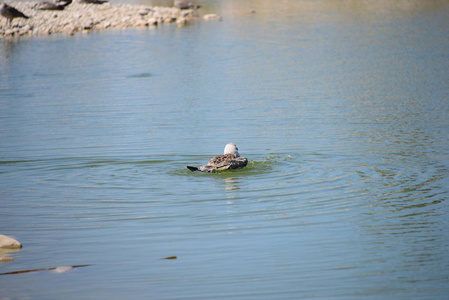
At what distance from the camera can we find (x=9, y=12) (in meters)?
41.7

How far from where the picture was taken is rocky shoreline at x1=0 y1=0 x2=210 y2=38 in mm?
42312

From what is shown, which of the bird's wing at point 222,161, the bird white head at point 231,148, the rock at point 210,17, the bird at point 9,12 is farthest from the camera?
the rock at point 210,17

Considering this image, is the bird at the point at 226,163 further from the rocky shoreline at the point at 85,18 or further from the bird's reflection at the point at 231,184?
the rocky shoreline at the point at 85,18

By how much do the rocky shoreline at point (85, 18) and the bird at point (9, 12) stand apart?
54 centimetres

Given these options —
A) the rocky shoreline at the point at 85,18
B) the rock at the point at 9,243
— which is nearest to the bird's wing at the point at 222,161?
the rock at the point at 9,243

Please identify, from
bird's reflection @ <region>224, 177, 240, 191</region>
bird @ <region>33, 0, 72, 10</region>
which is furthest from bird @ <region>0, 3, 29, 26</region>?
bird's reflection @ <region>224, 177, 240, 191</region>

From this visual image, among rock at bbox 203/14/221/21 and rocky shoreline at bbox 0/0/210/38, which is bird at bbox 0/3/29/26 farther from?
rock at bbox 203/14/221/21

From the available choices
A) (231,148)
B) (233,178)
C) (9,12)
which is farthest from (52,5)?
(233,178)

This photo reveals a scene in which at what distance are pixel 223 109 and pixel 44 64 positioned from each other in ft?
43.4

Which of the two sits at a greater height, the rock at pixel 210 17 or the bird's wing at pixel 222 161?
the rock at pixel 210 17

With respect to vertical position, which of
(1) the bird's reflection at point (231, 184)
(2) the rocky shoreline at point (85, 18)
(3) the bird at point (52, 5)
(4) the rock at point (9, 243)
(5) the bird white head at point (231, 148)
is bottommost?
(4) the rock at point (9, 243)

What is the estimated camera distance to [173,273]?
24.4ft

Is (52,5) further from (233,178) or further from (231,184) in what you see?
(231,184)

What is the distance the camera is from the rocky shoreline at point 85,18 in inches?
1666
